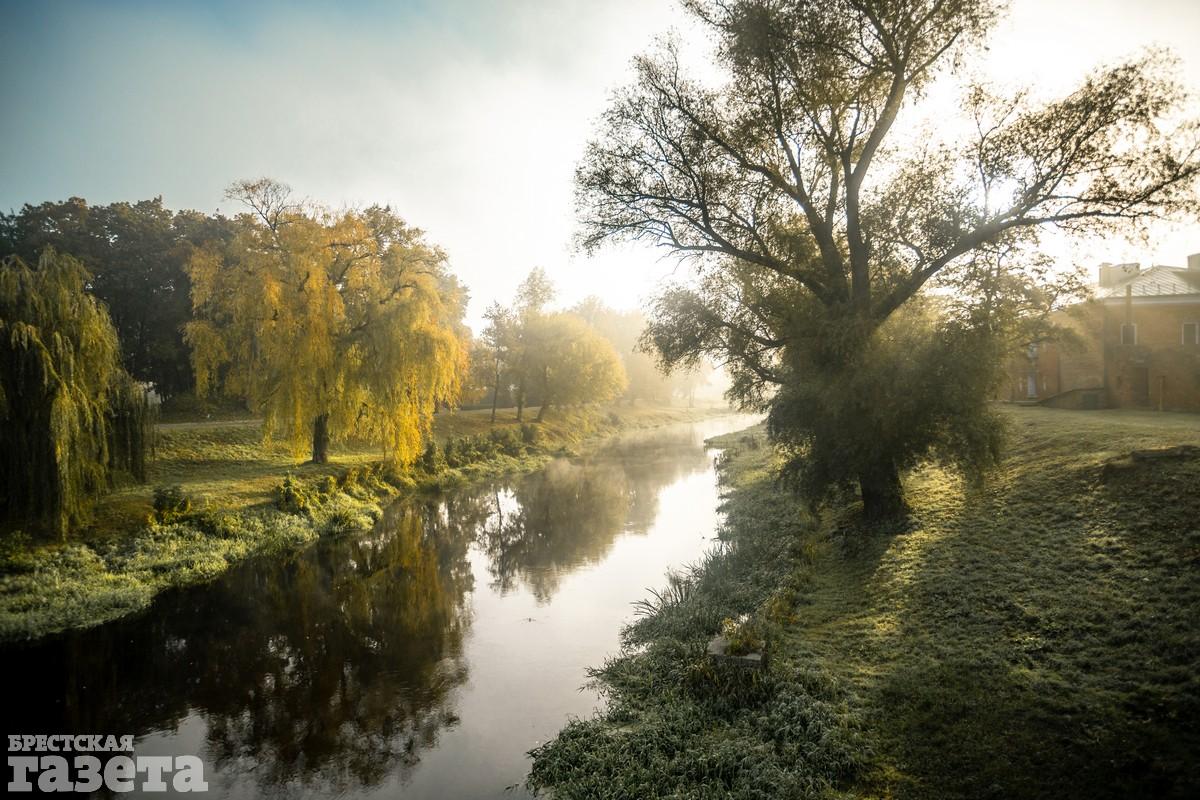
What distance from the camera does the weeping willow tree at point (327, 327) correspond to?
73.3ft

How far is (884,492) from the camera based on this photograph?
14.0 m

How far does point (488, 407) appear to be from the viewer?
59.2m

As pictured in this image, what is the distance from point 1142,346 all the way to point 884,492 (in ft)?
74.5

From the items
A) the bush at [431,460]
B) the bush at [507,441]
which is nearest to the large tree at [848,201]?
the bush at [431,460]

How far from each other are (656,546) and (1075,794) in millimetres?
13658

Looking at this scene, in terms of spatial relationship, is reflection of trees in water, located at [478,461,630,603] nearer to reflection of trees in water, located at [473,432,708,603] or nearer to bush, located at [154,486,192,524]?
reflection of trees in water, located at [473,432,708,603]

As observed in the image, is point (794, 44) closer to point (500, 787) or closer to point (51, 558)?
point (500, 787)

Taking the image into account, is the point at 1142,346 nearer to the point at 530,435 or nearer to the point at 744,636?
the point at 744,636

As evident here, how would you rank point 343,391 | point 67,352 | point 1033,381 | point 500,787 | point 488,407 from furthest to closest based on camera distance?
1. point 488,407
2. point 1033,381
3. point 343,391
4. point 67,352
5. point 500,787

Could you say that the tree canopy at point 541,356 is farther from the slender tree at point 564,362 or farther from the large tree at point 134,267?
the large tree at point 134,267

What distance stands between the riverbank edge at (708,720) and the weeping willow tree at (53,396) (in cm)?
1306

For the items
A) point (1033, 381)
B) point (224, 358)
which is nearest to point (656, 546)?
point (224, 358)

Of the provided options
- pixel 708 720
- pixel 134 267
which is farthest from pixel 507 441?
pixel 708 720

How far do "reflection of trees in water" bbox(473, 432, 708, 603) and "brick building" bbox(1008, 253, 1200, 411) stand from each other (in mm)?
18116
